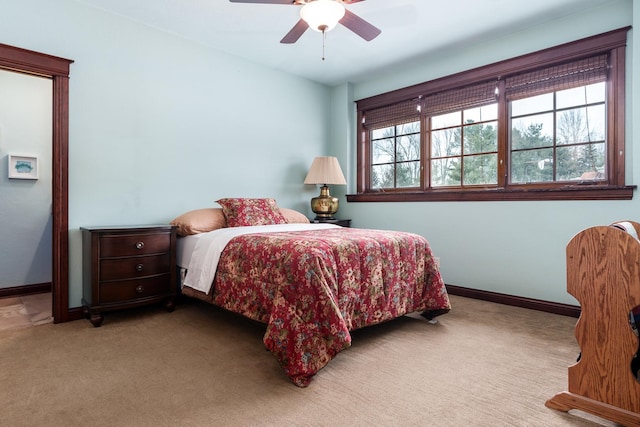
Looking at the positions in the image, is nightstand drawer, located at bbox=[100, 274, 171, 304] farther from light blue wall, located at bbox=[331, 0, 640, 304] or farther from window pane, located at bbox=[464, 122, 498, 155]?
window pane, located at bbox=[464, 122, 498, 155]

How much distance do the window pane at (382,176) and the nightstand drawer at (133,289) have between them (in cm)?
284

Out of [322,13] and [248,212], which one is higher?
[322,13]

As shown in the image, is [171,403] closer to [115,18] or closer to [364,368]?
[364,368]

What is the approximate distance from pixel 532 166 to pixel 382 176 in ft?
5.83

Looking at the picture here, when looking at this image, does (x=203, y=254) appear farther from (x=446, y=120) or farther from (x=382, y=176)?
(x=446, y=120)

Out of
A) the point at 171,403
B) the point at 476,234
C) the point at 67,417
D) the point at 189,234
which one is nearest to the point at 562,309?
the point at 476,234

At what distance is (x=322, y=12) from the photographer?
2.19 meters

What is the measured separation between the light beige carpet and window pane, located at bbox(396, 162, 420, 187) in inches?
76.9

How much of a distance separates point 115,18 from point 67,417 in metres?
3.12

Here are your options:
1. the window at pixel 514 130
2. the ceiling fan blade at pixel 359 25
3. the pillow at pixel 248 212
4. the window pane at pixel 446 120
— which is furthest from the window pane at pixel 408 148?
the ceiling fan blade at pixel 359 25

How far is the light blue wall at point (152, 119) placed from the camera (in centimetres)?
290

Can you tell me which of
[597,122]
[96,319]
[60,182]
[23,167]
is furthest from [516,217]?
[23,167]

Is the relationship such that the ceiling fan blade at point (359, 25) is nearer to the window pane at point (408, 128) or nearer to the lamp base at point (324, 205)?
the window pane at point (408, 128)

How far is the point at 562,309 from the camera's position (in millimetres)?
3039
